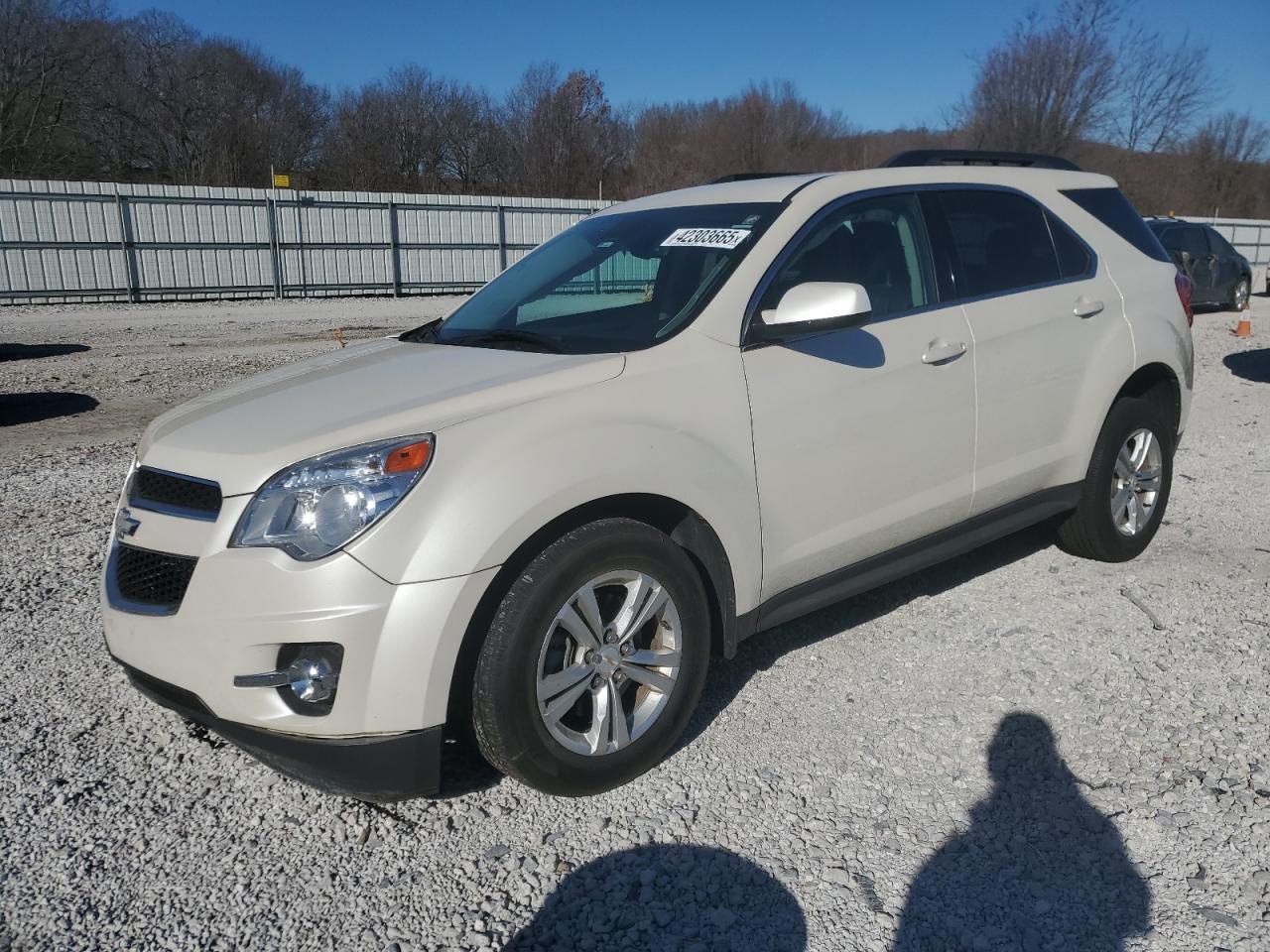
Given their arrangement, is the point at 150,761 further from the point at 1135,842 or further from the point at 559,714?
the point at 1135,842

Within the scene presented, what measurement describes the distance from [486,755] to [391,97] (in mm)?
48094

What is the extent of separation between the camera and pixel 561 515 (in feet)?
9.04

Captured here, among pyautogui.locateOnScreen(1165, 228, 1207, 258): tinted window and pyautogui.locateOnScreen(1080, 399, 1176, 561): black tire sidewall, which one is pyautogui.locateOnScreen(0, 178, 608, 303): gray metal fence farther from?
pyautogui.locateOnScreen(1080, 399, 1176, 561): black tire sidewall

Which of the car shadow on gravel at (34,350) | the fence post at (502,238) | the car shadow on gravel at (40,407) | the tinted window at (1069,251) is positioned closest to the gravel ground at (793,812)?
the tinted window at (1069,251)

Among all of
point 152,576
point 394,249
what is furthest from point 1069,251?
point 394,249

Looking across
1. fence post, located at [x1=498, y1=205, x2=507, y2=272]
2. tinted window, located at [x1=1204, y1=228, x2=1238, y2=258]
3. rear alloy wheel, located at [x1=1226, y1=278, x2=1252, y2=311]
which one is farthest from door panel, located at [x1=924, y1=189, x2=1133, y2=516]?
fence post, located at [x1=498, y1=205, x2=507, y2=272]

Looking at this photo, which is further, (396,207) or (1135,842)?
(396,207)

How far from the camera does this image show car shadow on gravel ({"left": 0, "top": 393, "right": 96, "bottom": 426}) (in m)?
9.05

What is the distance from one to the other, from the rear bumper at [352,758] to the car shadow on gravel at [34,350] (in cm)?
1241

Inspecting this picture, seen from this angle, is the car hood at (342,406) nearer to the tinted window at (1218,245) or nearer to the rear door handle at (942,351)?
the rear door handle at (942,351)

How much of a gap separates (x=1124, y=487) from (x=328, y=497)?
3.88 meters

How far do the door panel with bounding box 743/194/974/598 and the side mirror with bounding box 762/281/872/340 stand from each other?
0.09 m

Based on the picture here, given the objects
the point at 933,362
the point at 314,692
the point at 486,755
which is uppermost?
the point at 933,362

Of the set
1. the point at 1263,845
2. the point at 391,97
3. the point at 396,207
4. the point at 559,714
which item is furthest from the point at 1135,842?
the point at 391,97
